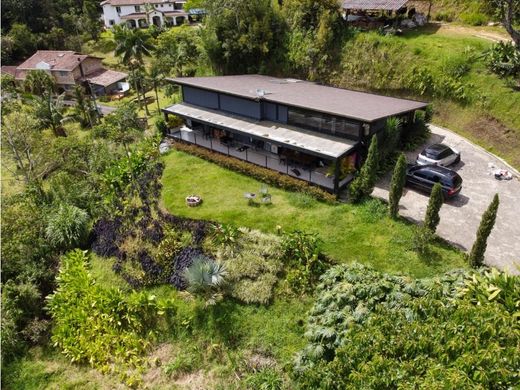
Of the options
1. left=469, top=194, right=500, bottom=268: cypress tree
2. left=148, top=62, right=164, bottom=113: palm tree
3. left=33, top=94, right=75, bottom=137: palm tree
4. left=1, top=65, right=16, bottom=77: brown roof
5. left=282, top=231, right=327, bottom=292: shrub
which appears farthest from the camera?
left=1, top=65, right=16, bottom=77: brown roof

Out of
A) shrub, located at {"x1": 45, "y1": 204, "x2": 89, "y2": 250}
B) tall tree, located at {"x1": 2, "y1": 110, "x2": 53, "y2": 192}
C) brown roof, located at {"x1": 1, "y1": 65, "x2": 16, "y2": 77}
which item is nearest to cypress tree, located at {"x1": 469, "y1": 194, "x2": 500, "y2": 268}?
shrub, located at {"x1": 45, "y1": 204, "x2": 89, "y2": 250}

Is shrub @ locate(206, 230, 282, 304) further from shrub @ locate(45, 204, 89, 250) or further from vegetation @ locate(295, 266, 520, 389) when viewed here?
shrub @ locate(45, 204, 89, 250)

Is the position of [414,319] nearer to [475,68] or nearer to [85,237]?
[85,237]

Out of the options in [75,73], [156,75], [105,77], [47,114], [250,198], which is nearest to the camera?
[250,198]

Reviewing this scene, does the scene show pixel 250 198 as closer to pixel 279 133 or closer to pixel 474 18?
pixel 279 133

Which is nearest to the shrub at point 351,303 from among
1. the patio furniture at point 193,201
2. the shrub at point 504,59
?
the patio furniture at point 193,201

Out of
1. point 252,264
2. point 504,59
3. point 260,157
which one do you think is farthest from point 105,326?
point 504,59
